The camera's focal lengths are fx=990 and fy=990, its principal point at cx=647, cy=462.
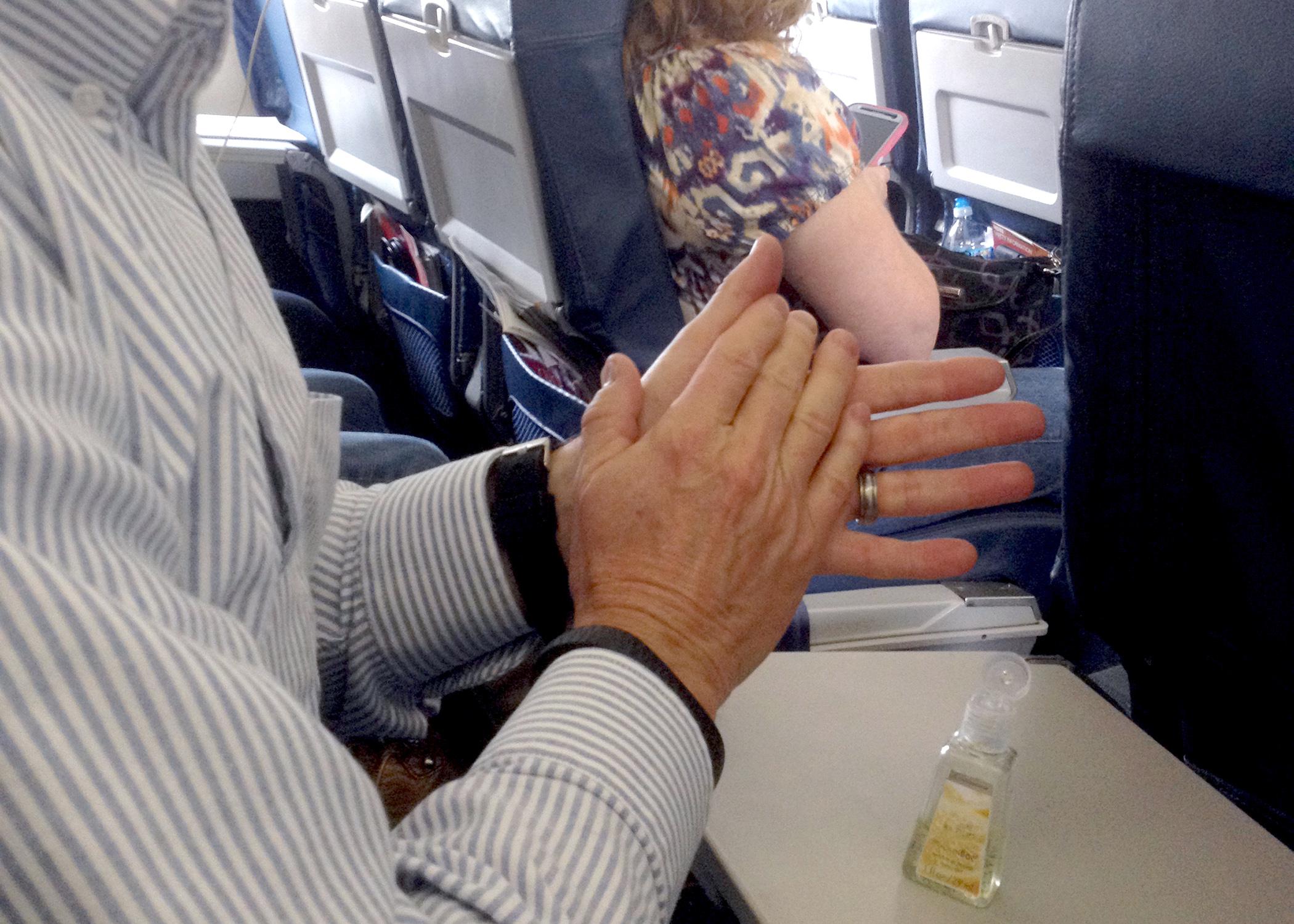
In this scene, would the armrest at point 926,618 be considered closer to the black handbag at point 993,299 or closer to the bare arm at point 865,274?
the bare arm at point 865,274

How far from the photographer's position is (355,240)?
2156 mm

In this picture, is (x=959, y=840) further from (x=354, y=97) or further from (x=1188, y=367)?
(x=354, y=97)

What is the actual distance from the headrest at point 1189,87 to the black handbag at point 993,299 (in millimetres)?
976

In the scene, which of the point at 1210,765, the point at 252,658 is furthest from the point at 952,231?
the point at 252,658

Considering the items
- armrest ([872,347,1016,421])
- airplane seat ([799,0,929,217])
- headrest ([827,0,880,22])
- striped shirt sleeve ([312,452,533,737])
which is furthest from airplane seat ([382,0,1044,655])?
headrest ([827,0,880,22])

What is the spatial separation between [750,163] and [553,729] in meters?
0.87

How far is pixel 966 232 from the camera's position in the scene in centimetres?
221

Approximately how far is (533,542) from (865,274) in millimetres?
686

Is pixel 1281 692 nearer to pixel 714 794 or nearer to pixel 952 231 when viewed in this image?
pixel 714 794

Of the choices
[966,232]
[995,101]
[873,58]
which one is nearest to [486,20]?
[995,101]

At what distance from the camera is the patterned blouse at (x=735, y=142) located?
46.3 inches

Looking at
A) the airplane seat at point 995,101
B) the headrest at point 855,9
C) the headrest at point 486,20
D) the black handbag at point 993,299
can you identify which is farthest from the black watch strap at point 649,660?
the headrest at point 855,9

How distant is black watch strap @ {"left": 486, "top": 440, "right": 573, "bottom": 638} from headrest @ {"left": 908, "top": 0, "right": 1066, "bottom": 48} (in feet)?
4.08

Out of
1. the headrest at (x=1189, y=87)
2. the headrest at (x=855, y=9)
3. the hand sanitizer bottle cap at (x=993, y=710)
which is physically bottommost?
the hand sanitizer bottle cap at (x=993, y=710)
